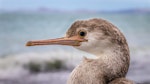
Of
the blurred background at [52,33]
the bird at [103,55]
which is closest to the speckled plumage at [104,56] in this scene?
the bird at [103,55]

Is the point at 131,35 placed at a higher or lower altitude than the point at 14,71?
higher

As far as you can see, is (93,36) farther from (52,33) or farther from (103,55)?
(52,33)

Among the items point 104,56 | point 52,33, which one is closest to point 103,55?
point 104,56

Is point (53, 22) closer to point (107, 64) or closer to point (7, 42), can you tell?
Result: point (7, 42)

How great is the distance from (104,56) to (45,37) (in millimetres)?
1149

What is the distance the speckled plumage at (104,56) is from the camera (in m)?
0.65

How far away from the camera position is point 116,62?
0.65 metres

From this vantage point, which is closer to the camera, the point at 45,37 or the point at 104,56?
the point at 104,56

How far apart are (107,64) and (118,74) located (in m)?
0.03

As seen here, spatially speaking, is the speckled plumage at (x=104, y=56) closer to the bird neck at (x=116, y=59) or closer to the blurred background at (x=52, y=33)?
the bird neck at (x=116, y=59)

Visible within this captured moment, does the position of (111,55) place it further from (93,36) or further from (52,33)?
(52,33)

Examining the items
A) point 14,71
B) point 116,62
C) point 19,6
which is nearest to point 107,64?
point 116,62

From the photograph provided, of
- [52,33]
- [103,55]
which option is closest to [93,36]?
[103,55]

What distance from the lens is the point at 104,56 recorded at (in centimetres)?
66
